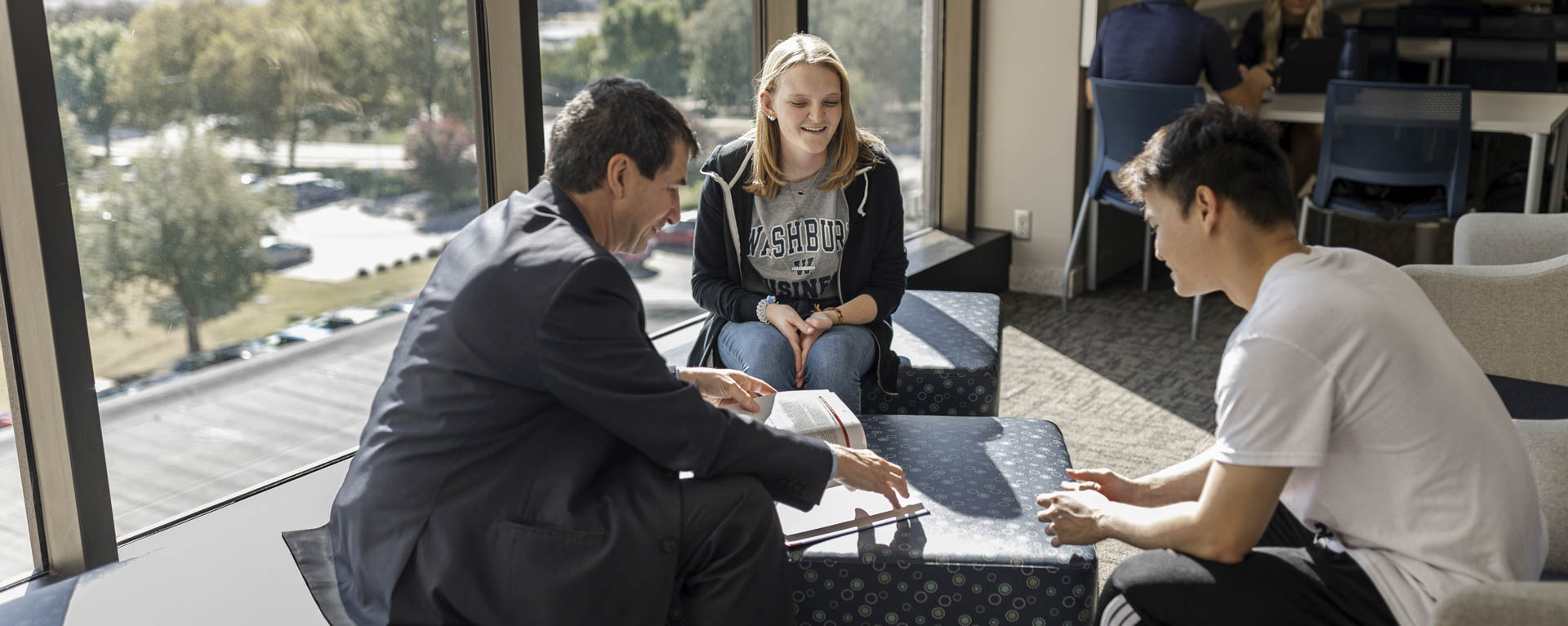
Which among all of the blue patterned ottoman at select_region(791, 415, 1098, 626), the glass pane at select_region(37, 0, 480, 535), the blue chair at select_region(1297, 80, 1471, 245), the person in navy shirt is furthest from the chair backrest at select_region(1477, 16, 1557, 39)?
the glass pane at select_region(37, 0, 480, 535)

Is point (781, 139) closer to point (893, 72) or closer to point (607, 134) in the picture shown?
point (607, 134)

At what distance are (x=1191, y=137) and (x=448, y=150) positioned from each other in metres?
1.67

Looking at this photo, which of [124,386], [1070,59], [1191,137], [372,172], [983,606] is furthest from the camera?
[1070,59]

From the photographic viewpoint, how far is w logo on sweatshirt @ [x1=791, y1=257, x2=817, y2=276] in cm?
267

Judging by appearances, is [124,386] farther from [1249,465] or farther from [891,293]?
[1249,465]

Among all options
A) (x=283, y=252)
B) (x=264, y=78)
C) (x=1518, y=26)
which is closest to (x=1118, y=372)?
(x=283, y=252)

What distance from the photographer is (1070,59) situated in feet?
14.8

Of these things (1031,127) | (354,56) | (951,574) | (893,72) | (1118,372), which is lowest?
(1118,372)

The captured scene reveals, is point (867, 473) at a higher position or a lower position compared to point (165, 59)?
lower

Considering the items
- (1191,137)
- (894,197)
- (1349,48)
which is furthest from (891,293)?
(1349,48)

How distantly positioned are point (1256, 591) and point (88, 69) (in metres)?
1.93

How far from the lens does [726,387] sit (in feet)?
6.91

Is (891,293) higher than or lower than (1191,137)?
lower

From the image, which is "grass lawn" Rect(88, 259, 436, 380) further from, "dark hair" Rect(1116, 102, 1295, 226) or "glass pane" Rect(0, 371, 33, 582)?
"dark hair" Rect(1116, 102, 1295, 226)
